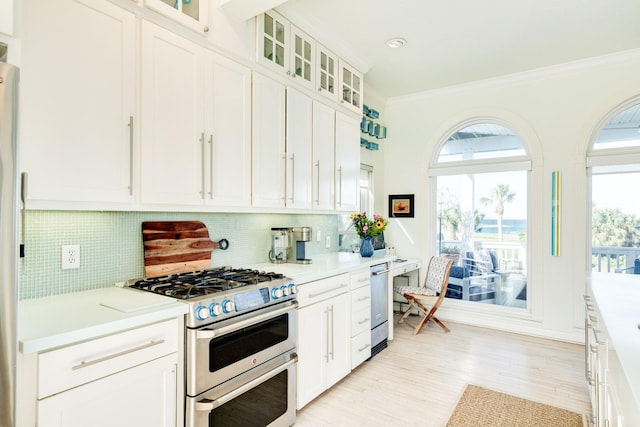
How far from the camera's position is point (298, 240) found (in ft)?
9.86

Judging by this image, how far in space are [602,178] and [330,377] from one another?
3.51 m

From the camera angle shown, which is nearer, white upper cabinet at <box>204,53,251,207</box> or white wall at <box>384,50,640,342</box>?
white upper cabinet at <box>204,53,251,207</box>

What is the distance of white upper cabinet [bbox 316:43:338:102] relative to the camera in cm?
316

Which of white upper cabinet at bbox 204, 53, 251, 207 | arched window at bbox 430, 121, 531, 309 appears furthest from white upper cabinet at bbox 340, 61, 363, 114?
arched window at bbox 430, 121, 531, 309

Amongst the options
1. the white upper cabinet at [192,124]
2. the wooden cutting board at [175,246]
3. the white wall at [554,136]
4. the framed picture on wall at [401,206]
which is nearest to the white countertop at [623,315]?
the white wall at [554,136]

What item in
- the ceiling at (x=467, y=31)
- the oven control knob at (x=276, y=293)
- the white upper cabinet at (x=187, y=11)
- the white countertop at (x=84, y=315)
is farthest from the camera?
the ceiling at (x=467, y=31)

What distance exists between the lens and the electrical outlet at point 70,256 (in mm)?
1800

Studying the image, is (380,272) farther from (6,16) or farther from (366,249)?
(6,16)

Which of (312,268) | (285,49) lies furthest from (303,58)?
(312,268)

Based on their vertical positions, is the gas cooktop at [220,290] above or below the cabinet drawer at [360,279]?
above

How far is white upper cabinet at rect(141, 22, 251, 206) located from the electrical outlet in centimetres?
43

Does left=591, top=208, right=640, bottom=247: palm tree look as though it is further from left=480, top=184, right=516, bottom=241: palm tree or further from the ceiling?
the ceiling

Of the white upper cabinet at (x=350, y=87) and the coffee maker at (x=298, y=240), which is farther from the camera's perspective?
the white upper cabinet at (x=350, y=87)

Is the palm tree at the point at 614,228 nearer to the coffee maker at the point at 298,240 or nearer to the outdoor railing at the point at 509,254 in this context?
the outdoor railing at the point at 509,254
